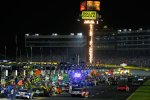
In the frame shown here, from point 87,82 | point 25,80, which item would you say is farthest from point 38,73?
point 87,82

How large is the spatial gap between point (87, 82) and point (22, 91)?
55856 millimetres

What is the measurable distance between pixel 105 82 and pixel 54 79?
36.7m

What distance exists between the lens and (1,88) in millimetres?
59562

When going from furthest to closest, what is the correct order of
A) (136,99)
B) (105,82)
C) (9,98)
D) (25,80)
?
1. (105,82)
2. (25,80)
3. (136,99)
4. (9,98)

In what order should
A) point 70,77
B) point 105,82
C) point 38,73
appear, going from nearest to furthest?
point 38,73
point 70,77
point 105,82

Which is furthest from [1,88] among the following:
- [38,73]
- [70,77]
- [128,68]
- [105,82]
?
[128,68]

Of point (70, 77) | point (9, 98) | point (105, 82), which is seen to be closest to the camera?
point (9, 98)

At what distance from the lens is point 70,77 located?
104 m

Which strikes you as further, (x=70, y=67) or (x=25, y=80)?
(x=70, y=67)

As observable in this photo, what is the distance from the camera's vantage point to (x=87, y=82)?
4289 inches

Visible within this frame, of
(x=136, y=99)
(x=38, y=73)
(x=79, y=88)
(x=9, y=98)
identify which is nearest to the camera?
(x=9, y=98)

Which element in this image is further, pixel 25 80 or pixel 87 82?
pixel 87 82

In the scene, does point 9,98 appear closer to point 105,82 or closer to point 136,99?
point 136,99

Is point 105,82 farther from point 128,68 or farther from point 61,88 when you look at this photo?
point 128,68
